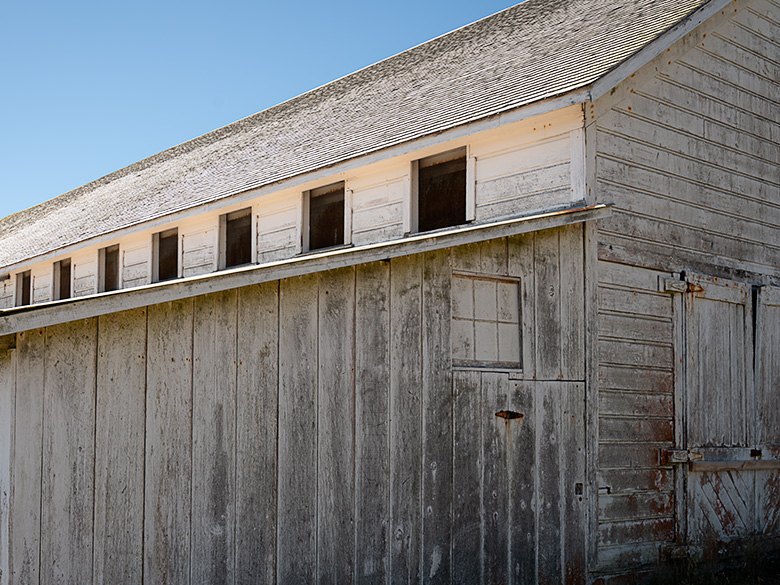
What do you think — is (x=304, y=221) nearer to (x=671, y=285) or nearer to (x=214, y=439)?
(x=671, y=285)

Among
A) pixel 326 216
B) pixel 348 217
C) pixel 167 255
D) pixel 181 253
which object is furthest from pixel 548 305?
pixel 167 255

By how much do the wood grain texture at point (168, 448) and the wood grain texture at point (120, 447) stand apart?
0.19 ft

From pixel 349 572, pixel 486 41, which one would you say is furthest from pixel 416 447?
pixel 486 41

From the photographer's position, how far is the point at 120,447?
17.1 feet

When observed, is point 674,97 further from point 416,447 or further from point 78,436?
point 78,436

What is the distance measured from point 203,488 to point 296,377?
939 millimetres

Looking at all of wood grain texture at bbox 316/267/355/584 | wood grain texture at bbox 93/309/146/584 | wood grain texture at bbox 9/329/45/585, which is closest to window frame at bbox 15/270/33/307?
wood grain texture at bbox 9/329/45/585

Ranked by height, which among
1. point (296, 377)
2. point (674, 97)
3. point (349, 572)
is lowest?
point (349, 572)

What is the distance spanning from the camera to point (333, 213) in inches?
345

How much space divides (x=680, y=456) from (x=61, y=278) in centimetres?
1133

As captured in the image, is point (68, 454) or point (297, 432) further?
point (68, 454)

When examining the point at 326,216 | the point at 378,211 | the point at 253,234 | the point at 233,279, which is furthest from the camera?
the point at 253,234

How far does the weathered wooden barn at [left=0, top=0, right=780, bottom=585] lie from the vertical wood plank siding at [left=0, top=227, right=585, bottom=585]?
15 millimetres

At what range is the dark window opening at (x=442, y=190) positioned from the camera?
7.34 metres
